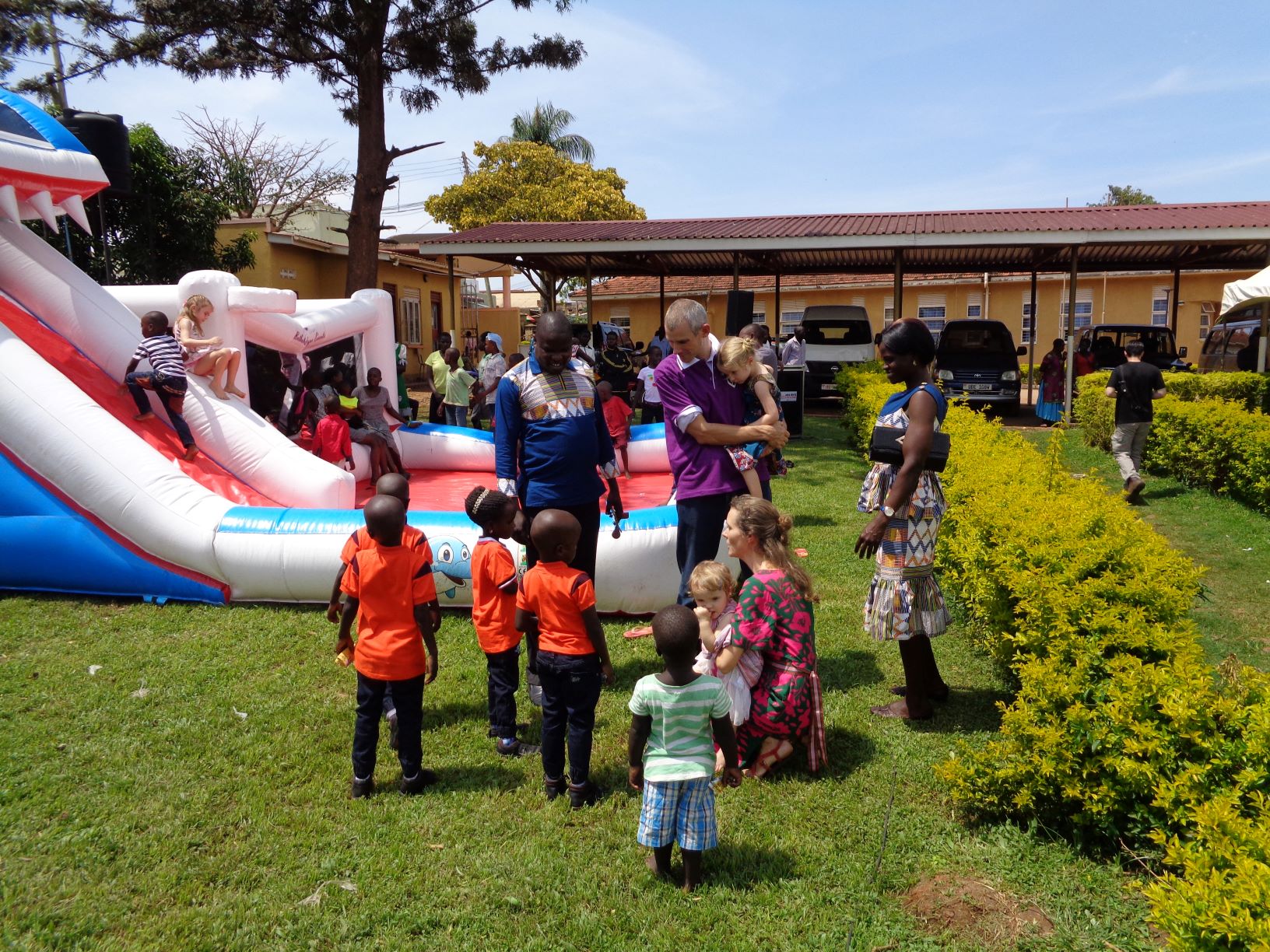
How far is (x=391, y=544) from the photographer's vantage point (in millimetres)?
3650

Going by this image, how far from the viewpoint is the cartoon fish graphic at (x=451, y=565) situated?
5766 millimetres

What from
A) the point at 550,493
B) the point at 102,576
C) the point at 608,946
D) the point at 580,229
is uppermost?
the point at 580,229

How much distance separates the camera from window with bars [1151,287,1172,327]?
2958 cm

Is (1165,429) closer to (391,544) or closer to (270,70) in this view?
(391,544)

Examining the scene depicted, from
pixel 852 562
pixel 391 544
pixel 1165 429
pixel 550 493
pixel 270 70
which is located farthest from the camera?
pixel 270 70

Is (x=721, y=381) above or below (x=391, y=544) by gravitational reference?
above

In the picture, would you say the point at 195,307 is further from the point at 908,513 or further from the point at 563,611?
the point at 908,513

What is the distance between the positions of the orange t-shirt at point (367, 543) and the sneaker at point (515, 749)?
93cm

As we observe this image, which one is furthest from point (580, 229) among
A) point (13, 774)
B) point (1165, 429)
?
point (13, 774)

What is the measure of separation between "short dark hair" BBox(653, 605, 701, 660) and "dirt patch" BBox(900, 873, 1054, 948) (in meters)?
1.06

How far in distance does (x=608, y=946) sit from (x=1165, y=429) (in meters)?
10.2

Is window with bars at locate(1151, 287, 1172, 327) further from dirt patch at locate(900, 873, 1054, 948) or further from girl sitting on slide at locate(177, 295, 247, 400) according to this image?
dirt patch at locate(900, 873, 1054, 948)

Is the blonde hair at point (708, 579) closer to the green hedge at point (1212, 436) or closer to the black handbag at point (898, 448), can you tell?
the black handbag at point (898, 448)

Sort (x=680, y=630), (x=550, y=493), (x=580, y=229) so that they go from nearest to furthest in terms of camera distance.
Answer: (x=680, y=630)
(x=550, y=493)
(x=580, y=229)
